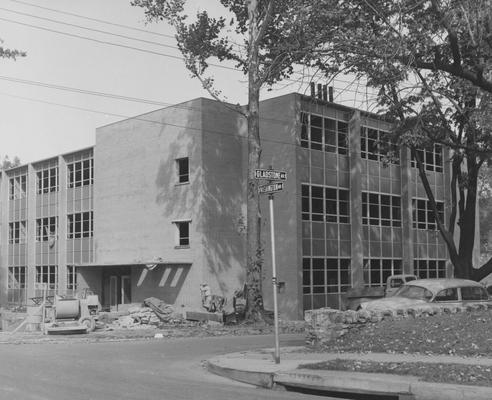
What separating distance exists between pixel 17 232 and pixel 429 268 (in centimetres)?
3079

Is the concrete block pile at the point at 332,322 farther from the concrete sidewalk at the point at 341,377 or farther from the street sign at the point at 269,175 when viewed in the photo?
the street sign at the point at 269,175

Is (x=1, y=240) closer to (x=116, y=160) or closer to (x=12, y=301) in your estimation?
(x=12, y=301)

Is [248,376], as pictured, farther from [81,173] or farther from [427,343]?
[81,173]

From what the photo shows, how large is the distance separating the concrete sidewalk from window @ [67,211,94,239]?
91.9 feet

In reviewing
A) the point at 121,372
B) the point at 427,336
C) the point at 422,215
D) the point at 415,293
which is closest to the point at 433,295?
the point at 415,293

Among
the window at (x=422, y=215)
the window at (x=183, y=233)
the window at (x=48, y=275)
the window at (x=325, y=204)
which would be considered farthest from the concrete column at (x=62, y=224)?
the window at (x=422, y=215)

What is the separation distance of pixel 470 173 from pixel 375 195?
7363 millimetres

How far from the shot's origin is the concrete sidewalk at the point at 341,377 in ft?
28.2

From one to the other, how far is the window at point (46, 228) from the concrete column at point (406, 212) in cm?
2342

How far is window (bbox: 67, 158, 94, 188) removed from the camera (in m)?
40.3

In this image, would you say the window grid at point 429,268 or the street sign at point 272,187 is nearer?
the street sign at point 272,187

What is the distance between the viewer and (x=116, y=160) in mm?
37250

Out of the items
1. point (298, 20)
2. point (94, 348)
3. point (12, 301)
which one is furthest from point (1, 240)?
point (298, 20)

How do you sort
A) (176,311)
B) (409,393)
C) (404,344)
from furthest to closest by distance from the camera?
(176,311)
(404,344)
(409,393)
